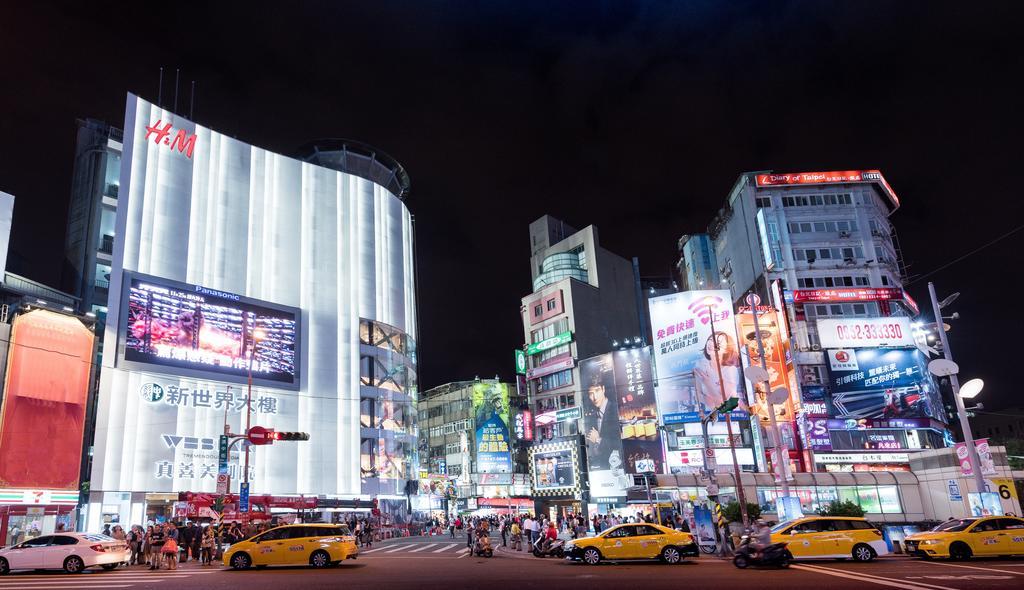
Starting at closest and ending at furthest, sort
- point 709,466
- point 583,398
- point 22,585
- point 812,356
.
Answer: point 22,585 < point 709,466 < point 812,356 < point 583,398

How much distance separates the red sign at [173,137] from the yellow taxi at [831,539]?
5462cm

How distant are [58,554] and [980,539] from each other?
1181 inches

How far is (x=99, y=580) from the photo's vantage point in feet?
62.1

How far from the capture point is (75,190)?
60500 mm

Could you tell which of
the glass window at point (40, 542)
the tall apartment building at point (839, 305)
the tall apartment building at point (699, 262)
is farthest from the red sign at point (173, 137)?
the tall apartment building at point (699, 262)

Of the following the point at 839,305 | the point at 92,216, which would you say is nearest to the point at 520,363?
the point at 839,305

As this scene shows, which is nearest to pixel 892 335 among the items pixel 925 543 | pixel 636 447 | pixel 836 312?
pixel 836 312

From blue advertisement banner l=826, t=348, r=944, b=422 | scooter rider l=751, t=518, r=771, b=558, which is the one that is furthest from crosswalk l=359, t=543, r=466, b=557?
blue advertisement banner l=826, t=348, r=944, b=422

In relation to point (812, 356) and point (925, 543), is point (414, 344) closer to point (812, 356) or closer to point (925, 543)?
point (812, 356)

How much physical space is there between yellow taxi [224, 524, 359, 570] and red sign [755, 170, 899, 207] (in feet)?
197

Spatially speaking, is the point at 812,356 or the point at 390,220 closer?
the point at 812,356

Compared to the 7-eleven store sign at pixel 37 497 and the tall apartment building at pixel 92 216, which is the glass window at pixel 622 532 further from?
the tall apartment building at pixel 92 216

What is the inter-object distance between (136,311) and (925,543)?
166ft

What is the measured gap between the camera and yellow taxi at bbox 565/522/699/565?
874 inches
